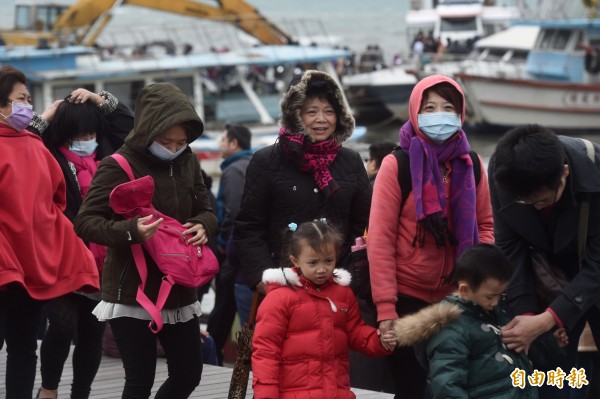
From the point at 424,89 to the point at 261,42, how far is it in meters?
25.8

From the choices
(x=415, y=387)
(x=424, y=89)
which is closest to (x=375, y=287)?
(x=415, y=387)

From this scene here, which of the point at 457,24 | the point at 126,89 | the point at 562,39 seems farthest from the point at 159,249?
the point at 457,24

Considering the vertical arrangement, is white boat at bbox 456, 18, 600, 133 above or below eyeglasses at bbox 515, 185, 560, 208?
below

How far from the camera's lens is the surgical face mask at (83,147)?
590 cm

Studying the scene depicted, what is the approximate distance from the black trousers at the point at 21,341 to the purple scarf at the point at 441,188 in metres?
1.80

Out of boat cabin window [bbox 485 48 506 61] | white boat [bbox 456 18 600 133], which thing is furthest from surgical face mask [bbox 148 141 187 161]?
boat cabin window [bbox 485 48 506 61]

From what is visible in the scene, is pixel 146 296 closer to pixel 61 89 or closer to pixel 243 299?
pixel 243 299

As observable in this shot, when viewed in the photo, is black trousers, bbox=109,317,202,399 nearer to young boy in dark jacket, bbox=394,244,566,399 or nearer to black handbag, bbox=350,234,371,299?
black handbag, bbox=350,234,371,299

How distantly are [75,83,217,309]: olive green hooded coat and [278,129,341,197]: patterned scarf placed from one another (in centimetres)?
38

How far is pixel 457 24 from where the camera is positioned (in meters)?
43.4

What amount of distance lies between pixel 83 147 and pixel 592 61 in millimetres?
25132

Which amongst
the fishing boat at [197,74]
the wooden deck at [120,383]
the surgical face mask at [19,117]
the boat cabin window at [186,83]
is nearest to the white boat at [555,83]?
the fishing boat at [197,74]

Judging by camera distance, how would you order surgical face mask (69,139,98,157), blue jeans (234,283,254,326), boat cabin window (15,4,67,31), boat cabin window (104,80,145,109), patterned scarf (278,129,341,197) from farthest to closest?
boat cabin window (15,4,67,31)
boat cabin window (104,80,145,109)
blue jeans (234,283,254,326)
surgical face mask (69,139,98,157)
patterned scarf (278,129,341,197)

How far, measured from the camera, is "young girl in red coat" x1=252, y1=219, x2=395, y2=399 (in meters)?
4.70
